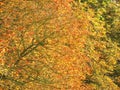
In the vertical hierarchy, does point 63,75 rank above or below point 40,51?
below

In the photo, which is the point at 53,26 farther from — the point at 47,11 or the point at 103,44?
the point at 103,44

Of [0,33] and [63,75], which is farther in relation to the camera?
[63,75]

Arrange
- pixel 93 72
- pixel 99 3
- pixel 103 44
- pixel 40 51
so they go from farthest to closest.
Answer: pixel 99 3 < pixel 103 44 < pixel 93 72 < pixel 40 51

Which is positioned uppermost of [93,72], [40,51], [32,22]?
[32,22]

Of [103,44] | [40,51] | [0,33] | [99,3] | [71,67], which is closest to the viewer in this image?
[0,33]

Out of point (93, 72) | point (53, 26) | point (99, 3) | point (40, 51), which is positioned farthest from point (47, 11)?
point (99, 3)

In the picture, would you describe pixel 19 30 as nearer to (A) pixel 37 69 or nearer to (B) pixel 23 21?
(B) pixel 23 21

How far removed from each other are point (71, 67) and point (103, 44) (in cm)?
1397

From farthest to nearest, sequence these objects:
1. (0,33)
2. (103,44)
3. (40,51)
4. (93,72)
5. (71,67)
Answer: (103,44)
(93,72)
(71,67)
(40,51)
(0,33)

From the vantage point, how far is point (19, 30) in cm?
2923

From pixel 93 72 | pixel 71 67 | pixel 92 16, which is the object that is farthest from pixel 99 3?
pixel 71 67

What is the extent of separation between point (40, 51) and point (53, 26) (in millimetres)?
2193

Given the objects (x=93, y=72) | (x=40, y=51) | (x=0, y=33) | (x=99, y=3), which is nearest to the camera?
(x=0, y=33)

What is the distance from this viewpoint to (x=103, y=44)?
4644cm
